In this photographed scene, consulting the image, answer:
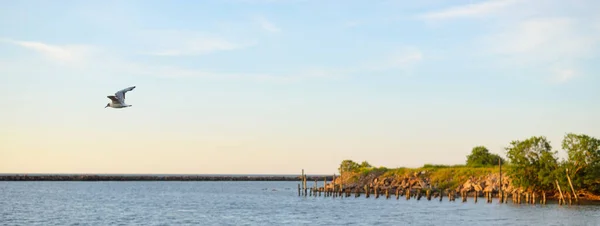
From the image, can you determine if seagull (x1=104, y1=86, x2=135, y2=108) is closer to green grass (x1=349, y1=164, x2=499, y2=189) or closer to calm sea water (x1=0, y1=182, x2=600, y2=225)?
calm sea water (x1=0, y1=182, x2=600, y2=225)

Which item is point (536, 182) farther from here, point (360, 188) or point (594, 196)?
point (360, 188)

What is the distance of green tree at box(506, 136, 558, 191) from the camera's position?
7006 centimetres

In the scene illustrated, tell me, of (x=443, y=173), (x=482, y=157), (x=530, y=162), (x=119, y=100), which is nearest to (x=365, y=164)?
(x=482, y=157)

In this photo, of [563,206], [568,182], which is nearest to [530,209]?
[563,206]

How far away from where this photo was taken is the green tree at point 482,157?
384 ft

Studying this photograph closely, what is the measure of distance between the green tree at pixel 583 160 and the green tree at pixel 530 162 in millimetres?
2112

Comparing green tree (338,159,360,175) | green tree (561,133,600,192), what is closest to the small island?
green tree (561,133,600,192)

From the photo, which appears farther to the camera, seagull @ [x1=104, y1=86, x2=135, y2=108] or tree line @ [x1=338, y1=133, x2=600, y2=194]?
tree line @ [x1=338, y1=133, x2=600, y2=194]

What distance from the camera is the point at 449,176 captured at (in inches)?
3573

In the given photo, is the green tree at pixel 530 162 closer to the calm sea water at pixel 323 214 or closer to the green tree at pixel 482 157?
the calm sea water at pixel 323 214

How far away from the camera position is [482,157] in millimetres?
118125

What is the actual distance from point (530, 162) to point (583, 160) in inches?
210

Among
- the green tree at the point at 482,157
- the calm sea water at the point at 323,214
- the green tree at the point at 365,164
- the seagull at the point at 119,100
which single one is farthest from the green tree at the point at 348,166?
the seagull at the point at 119,100

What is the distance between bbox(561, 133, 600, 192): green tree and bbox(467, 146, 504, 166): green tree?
47.8 metres
